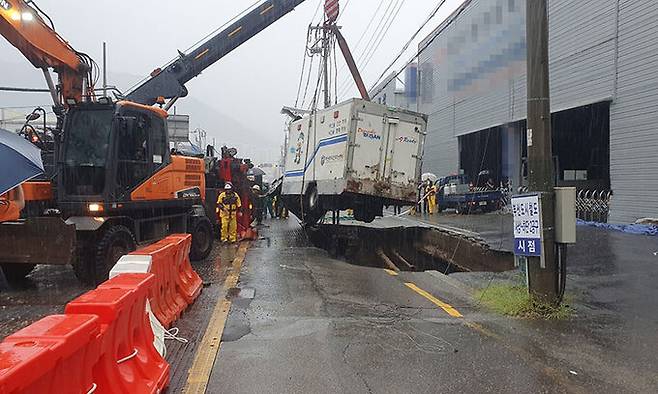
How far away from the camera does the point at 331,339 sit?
5.82 metres

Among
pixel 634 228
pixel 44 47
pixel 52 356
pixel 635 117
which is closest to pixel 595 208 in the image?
pixel 635 117

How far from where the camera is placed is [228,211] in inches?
574

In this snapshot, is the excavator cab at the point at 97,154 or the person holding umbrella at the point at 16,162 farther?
the excavator cab at the point at 97,154

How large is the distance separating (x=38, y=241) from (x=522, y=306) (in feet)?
23.1

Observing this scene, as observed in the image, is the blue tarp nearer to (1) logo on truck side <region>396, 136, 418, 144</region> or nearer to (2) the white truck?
(2) the white truck

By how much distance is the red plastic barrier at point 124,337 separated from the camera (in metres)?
3.53

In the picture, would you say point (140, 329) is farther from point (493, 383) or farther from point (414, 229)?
point (414, 229)

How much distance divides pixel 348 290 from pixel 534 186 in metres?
3.17

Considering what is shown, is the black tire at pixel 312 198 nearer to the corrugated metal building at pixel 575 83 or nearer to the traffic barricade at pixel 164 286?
the corrugated metal building at pixel 575 83

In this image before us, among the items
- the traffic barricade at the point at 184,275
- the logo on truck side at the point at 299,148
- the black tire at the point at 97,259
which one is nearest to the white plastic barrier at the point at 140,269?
the traffic barricade at the point at 184,275

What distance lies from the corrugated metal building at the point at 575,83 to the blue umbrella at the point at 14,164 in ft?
22.5

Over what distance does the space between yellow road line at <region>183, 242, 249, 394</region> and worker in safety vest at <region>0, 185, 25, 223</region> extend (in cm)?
329

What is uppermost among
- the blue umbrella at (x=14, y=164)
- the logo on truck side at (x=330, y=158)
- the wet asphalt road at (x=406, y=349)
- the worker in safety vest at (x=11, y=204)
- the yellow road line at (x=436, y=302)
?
the logo on truck side at (x=330, y=158)

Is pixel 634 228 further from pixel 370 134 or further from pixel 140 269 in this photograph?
pixel 140 269
